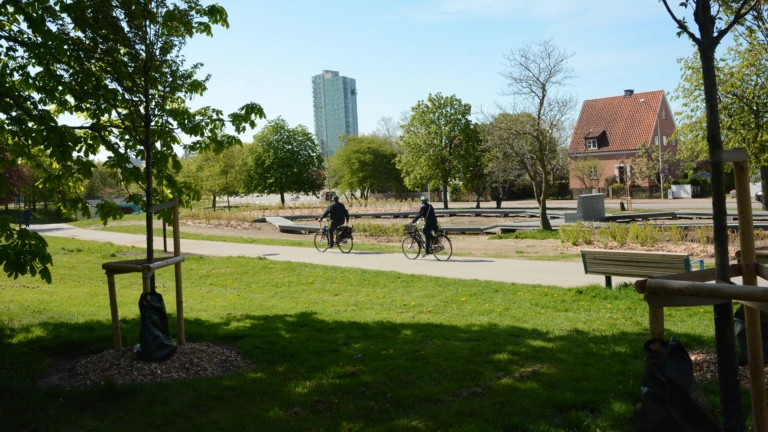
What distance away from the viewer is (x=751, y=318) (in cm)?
354

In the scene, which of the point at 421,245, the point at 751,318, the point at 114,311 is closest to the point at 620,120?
the point at 421,245

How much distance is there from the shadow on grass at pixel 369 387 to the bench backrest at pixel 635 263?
2666 millimetres

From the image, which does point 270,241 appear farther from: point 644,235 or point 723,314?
point 723,314

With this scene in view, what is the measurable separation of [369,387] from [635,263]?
580 centimetres

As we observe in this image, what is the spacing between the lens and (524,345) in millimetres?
6496

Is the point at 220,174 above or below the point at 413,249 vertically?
above

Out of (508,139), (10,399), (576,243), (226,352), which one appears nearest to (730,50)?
(508,139)

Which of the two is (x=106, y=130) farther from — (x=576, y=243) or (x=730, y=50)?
(x=730, y=50)

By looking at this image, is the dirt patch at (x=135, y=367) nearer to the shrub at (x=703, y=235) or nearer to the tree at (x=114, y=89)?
the tree at (x=114, y=89)

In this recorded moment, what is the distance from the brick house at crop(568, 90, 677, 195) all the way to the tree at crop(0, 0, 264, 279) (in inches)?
2089

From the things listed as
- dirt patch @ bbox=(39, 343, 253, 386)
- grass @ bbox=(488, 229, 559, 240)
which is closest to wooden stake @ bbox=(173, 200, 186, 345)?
dirt patch @ bbox=(39, 343, 253, 386)

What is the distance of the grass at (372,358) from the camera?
465cm

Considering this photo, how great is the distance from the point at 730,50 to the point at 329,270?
62.3 ft

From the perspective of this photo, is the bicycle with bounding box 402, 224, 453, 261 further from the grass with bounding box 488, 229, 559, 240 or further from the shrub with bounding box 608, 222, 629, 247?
the grass with bounding box 488, 229, 559, 240
